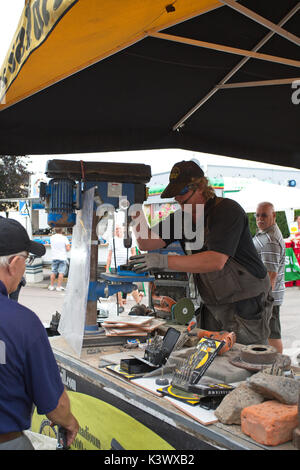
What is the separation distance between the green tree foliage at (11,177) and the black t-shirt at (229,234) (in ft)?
42.0

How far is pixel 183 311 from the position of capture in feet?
7.92

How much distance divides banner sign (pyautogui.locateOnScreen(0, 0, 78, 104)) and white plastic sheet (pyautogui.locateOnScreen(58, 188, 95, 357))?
2.29 feet

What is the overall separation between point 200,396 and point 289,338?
14.9 ft

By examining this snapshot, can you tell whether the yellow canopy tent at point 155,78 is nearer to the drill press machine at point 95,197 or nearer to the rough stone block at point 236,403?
the drill press machine at point 95,197

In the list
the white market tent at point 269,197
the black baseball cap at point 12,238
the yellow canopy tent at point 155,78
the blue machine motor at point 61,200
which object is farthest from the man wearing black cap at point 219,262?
the white market tent at point 269,197

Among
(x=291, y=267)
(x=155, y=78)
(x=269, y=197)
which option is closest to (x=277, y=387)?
(x=155, y=78)

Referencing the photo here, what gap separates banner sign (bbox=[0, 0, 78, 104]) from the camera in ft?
4.04

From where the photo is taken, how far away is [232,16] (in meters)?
1.96

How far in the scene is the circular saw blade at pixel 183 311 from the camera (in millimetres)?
2400

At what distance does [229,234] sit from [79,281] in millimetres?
842

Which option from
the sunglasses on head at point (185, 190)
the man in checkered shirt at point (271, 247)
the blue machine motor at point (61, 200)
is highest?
the sunglasses on head at point (185, 190)

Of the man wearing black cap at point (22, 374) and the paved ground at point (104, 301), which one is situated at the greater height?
the man wearing black cap at point (22, 374)

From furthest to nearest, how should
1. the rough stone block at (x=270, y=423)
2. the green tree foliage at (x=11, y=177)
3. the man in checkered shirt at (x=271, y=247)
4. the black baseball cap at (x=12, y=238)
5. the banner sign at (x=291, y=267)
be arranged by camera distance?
the green tree foliage at (x=11, y=177) < the banner sign at (x=291, y=267) < the man in checkered shirt at (x=271, y=247) < the black baseball cap at (x=12, y=238) < the rough stone block at (x=270, y=423)

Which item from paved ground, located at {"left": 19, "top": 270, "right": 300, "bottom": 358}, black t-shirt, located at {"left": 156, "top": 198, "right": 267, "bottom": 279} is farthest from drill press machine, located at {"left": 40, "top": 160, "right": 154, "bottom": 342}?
paved ground, located at {"left": 19, "top": 270, "right": 300, "bottom": 358}
